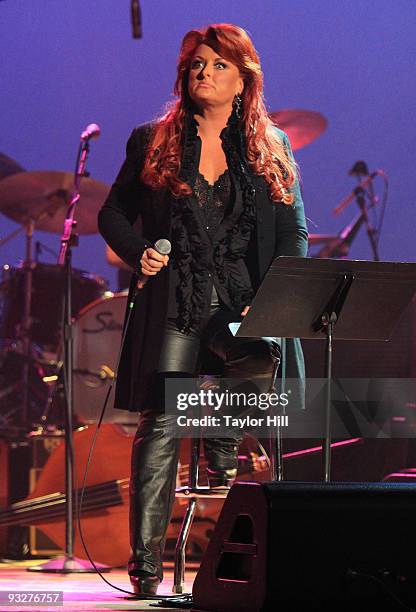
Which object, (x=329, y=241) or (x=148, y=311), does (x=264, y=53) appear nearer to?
(x=329, y=241)

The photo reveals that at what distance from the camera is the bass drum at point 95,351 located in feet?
17.5

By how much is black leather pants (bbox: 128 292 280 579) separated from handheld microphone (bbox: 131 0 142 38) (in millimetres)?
2606

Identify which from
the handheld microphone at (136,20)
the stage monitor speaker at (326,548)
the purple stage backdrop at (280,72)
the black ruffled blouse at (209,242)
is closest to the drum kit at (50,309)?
the purple stage backdrop at (280,72)

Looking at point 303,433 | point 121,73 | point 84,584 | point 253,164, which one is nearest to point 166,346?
point 253,164

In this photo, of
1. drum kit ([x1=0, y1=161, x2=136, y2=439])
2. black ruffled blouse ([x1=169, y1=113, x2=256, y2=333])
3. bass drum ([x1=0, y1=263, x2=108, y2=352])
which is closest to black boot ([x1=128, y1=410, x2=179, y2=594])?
black ruffled blouse ([x1=169, y1=113, x2=256, y2=333])

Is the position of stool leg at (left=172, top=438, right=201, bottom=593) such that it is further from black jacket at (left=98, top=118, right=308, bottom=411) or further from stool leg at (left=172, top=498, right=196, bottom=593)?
black jacket at (left=98, top=118, right=308, bottom=411)

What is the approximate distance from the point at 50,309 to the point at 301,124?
179 centimetres

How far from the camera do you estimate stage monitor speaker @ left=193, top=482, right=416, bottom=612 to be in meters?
2.00

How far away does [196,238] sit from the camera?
9.59ft

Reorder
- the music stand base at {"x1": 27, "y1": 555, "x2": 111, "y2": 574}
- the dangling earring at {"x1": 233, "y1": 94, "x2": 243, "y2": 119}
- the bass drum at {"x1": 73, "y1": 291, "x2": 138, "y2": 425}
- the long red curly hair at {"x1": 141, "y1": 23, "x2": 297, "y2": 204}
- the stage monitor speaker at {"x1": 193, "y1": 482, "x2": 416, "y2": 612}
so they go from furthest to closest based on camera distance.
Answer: the bass drum at {"x1": 73, "y1": 291, "x2": 138, "y2": 425} < the music stand base at {"x1": 27, "y1": 555, "x2": 111, "y2": 574} < the dangling earring at {"x1": 233, "y1": 94, "x2": 243, "y2": 119} < the long red curly hair at {"x1": 141, "y1": 23, "x2": 297, "y2": 204} < the stage monitor speaker at {"x1": 193, "y1": 482, "x2": 416, "y2": 612}

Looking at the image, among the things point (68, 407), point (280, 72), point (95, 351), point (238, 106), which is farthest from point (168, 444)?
point (280, 72)

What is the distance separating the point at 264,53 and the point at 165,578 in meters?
3.07

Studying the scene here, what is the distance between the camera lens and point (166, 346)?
288 centimetres

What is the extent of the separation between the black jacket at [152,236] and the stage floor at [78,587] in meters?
0.56
